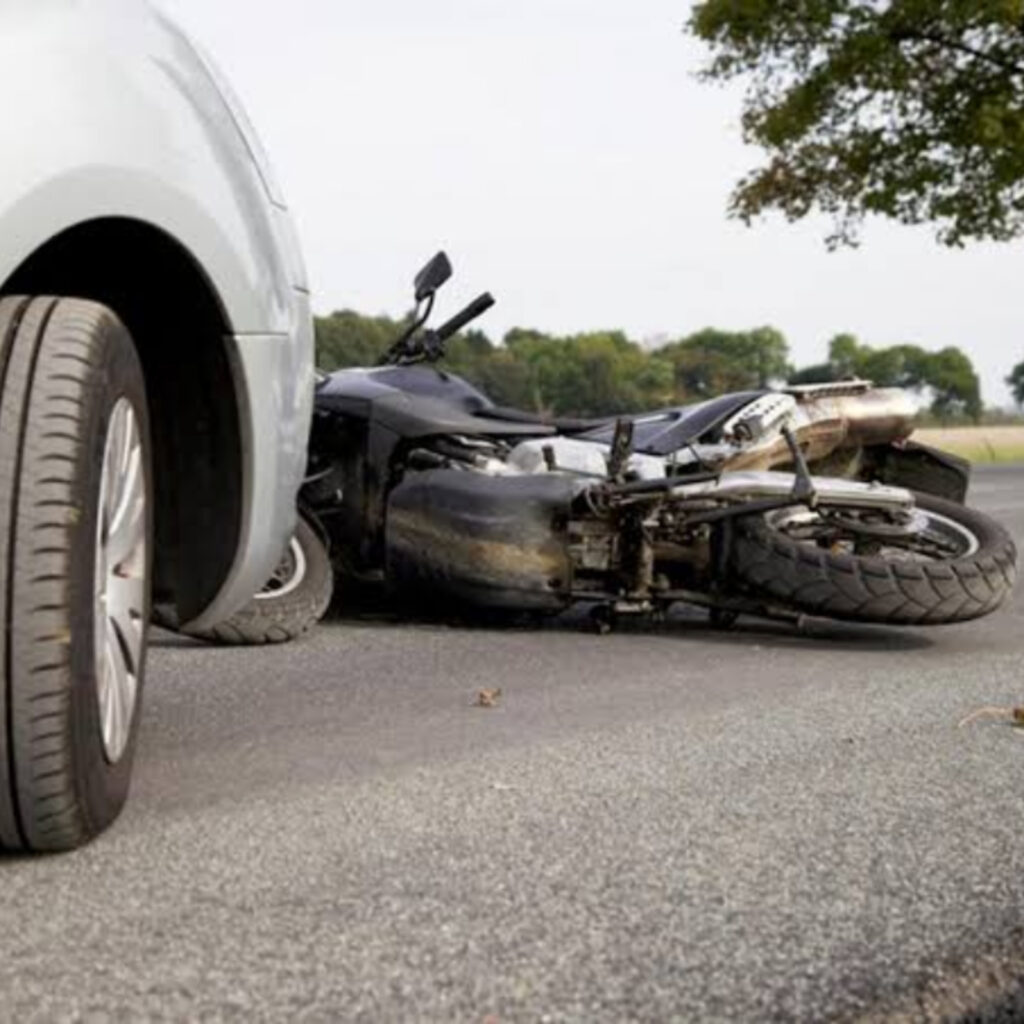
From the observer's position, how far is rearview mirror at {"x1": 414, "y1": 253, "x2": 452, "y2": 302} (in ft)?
18.6

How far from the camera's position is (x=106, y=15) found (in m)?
2.66

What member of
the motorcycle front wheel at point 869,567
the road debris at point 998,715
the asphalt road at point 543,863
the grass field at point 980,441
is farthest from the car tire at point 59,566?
the grass field at point 980,441

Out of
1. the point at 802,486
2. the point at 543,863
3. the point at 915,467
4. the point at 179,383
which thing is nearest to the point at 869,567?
the point at 802,486

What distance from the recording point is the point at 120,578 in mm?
2791

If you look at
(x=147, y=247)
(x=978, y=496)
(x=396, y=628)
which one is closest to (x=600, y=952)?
(x=147, y=247)

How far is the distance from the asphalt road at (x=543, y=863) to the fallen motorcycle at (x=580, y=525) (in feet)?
3.01

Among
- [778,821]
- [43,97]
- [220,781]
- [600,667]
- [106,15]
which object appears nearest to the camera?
[43,97]

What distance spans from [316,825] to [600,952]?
788mm

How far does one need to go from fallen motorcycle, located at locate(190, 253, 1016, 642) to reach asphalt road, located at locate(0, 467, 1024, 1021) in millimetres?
919

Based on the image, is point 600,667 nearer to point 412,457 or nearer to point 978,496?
point 412,457

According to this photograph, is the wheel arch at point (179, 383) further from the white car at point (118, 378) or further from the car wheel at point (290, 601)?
the car wheel at point (290, 601)

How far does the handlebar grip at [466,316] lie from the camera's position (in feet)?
19.8

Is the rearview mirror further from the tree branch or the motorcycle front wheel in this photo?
the tree branch

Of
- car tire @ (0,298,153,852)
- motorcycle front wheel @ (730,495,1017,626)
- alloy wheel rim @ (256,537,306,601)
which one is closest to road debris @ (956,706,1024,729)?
motorcycle front wheel @ (730,495,1017,626)
